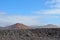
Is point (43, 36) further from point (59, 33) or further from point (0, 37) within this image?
point (0, 37)

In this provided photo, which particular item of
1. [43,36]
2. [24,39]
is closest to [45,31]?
[43,36]

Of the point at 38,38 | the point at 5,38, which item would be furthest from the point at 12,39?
the point at 38,38

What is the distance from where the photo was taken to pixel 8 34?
28281mm

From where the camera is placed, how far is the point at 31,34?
29156 millimetres

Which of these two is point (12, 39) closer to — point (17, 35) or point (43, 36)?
point (17, 35)

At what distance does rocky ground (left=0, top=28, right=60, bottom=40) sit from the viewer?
2783 cm

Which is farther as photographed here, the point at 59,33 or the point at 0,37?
the point at 59,33

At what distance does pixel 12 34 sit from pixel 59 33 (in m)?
5.52

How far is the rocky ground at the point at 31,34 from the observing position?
2783cm

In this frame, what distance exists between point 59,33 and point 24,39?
4.38 metres

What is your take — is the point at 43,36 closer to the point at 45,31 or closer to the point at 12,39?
the point at 45,31

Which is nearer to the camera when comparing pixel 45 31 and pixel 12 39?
pixel 12 39

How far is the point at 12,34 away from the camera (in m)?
28.3

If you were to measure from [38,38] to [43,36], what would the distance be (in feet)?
3.50
